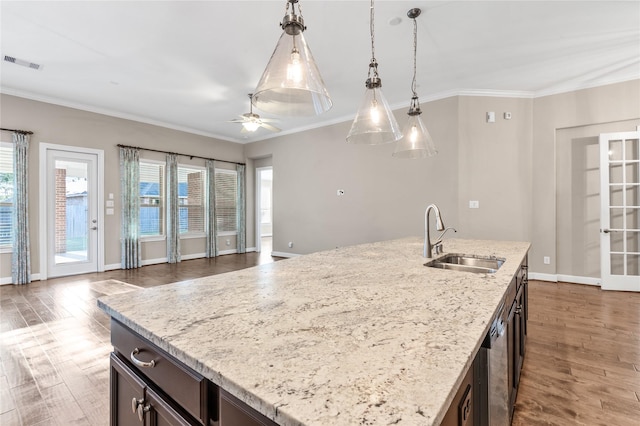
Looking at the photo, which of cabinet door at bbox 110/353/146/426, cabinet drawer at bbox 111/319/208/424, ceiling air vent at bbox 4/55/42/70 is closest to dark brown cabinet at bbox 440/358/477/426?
cabinet drawer at bbox 111/319/208/424

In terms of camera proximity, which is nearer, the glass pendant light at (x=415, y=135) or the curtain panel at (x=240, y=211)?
the glass pendant light at (x=415, y=135)

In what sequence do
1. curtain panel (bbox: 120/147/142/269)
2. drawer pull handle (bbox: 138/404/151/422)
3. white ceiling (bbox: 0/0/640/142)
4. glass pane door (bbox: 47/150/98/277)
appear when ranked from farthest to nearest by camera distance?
curtain panel (bbox: 120/147/142/269)
glass pane door (bbox: 47/150/98/277)
white ceiling (bbox: 0/0/640/142)
drawer pull handle (bbox: 138/404/151/422)

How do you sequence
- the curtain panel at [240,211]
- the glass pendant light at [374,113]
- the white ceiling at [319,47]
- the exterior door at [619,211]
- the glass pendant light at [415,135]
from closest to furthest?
the glass pendant light at [374,113] < the glass pendant light at [415,135] < the white ceiling at [319,47] < the exterior door at [619,211] < the curtain panel at [240,211]

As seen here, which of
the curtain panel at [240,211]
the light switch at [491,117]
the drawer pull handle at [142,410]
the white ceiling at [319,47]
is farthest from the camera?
A: the curtain panel at [240,211]

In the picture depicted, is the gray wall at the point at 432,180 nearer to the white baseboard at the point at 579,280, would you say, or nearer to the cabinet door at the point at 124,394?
the white baseboard at the point at 579,280

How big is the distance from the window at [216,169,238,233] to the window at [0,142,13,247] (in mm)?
3676

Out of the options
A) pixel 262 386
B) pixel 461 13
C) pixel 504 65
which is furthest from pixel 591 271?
pixel 262 386

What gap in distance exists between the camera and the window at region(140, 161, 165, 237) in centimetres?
635

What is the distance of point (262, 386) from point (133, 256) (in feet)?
21.4

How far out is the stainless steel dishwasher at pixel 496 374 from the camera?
1022 millimetres

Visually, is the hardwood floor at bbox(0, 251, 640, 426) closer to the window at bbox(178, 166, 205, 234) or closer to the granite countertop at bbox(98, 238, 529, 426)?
the granite countertop at bbox(98, 238, 529, 426)

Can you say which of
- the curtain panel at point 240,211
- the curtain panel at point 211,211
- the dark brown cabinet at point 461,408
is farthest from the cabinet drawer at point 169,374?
the curtain panel at point 240,211

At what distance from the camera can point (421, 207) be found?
5.17 metres

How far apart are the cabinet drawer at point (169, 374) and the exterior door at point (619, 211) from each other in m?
5.59
